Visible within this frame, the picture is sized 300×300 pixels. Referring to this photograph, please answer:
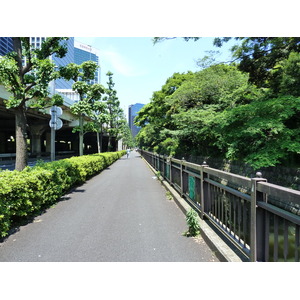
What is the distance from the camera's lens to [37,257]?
10.1 feet

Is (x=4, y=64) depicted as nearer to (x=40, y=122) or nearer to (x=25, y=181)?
(x=25, y=181)

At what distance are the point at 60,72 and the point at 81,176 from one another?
443 centimetres

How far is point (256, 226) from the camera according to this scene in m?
2.39

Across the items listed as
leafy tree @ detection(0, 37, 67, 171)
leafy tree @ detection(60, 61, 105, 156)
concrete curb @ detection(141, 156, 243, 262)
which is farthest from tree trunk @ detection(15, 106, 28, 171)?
leafy tree @ detection(60, 61, 105, 156)

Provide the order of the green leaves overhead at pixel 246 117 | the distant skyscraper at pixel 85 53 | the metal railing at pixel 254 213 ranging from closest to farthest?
the metal railing at pixel 254 213 → the green leaves overhead at pixel 246 117 → the distant skyscraper at pixel 85 53

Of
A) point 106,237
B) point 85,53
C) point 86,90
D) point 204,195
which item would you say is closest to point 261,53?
point 204,195

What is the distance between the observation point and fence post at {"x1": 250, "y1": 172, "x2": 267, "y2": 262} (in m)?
2.36

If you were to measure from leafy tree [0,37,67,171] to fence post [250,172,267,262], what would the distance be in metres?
6.75

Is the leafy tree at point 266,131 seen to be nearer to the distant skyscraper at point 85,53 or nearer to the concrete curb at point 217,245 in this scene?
the concrete curb at point 217,245

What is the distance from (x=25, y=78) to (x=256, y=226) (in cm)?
804

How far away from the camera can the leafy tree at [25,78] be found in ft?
21.4

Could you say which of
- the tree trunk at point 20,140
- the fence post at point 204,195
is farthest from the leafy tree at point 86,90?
the fence post at point 204,195

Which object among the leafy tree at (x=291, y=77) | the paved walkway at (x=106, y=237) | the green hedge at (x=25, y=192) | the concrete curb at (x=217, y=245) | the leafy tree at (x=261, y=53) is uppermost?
the leafy tree at (x=261, y=53)

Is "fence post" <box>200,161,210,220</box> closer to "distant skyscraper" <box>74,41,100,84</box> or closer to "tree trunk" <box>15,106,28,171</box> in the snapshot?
"tree trunk" <box>15,106,28,171</box>
